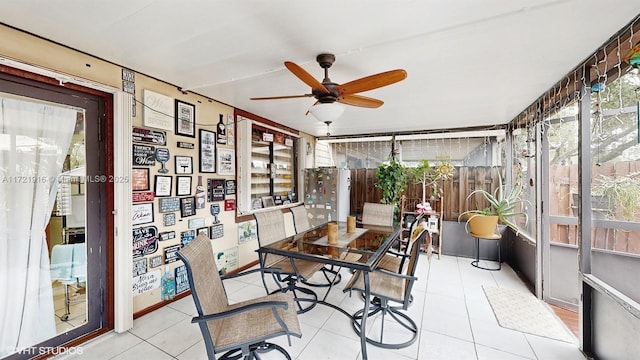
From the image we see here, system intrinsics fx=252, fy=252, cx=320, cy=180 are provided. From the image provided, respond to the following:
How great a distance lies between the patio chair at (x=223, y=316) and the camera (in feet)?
4.45

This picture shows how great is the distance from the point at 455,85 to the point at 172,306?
12.2 feet

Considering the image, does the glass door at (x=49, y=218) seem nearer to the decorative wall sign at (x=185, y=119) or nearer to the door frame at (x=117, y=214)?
the door frame at (x=117, y=214)

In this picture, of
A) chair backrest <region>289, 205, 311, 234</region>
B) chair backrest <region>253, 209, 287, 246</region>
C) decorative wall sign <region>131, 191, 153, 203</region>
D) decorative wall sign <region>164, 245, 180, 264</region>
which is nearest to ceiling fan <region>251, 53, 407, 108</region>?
chair backrest <region>253, 209, 287, 246</region>

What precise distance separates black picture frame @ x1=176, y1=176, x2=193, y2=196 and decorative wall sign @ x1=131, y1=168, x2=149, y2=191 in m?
0.32

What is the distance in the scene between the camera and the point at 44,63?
183 cm

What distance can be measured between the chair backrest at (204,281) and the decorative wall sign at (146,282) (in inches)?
47.6

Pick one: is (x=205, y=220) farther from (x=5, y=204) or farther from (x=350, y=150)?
(x=350, y=150)

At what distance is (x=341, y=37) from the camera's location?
1694 mm

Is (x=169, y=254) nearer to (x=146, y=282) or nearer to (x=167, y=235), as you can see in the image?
(x=167, y=235)

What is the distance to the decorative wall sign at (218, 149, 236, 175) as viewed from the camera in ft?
10.7

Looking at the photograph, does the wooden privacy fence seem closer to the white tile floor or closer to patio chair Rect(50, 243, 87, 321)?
the white tile floor

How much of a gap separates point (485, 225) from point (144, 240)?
4.32 metres

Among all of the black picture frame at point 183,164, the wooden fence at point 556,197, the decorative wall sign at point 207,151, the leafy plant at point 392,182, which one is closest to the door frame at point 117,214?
the black picture frame at point 183,164

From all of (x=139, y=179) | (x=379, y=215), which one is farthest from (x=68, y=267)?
(x=379, y=215)
